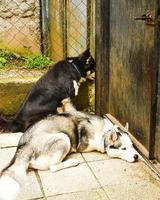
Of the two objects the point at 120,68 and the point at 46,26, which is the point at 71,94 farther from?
the point at 46,26

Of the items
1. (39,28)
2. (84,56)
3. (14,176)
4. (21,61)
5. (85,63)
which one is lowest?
(14,176)

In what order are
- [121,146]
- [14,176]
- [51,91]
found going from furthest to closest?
1. [51,91]
2. [121,146]
3. [14,176]

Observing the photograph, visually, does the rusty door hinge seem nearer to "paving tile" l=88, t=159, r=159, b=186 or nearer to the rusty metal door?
the rusty metal door

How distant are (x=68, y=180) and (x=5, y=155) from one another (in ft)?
3.44

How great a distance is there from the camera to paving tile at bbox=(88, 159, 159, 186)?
467cm

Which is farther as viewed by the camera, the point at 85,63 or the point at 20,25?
the point at 20,25

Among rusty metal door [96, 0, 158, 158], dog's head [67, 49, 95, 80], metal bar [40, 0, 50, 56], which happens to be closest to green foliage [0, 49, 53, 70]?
metal bar [40, 0, 50, 56]

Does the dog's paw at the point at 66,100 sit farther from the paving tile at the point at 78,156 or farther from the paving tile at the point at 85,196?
the paving tile at the point at 85,196

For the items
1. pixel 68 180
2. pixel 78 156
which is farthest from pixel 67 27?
pixel 68 180

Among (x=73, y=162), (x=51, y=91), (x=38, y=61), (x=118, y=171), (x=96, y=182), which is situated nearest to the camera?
(x=96, y=182)

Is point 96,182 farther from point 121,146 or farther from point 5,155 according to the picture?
point 5,155

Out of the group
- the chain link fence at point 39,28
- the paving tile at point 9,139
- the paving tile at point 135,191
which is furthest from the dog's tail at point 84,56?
the paving tile at point 135,191

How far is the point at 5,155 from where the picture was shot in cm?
533

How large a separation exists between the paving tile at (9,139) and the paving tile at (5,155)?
0.15m
